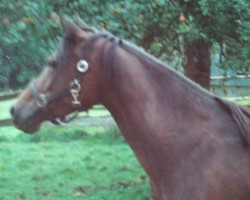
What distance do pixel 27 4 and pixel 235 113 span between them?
2704 millimetres

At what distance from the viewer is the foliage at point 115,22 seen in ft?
16.7

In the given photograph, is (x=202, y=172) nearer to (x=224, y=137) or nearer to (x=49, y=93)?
(x=224, y=137)

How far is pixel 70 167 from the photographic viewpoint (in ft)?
30.2

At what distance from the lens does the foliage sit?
5.08m

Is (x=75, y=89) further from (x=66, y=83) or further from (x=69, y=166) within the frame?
(x=69, y=166)

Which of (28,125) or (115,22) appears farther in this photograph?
(115,22)

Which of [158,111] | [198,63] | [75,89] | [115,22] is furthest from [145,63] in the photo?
[198,63]

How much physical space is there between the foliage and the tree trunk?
30.1 inches

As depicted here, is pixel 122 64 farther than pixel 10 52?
No

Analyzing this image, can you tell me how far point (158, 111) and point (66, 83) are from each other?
0.61 meters

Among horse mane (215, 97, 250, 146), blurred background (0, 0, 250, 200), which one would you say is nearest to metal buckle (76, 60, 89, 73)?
horse mane (215, 97, 250, 146)

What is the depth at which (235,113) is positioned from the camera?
318 cm

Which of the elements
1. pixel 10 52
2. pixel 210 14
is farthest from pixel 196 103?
pixel 10 52

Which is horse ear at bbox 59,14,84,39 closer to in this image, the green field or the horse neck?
the horse neck
